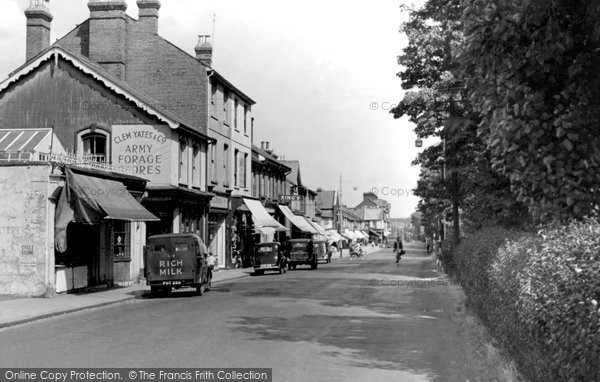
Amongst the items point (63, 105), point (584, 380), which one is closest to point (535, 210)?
point (584, 380)

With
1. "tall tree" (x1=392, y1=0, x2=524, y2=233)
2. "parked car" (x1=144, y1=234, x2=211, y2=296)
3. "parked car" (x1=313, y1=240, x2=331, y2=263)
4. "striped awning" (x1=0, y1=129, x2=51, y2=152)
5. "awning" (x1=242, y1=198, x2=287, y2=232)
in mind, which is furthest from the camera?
"parked car" (x1=313, y1=240, x2=331, y2=263)

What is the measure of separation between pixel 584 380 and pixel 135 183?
75.0 feet

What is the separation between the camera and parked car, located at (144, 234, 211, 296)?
20719 millimetres

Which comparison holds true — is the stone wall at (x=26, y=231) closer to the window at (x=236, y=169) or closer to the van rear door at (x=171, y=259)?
the van rear door at (x=171, y=259)

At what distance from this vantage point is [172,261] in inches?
816

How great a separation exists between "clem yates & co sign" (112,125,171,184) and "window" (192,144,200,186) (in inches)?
145

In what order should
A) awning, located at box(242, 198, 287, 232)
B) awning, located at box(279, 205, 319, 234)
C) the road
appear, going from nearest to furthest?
the road < awning, located at box(242, 198, 287, 232) < awning, located at box(279, 205, 319, 234)

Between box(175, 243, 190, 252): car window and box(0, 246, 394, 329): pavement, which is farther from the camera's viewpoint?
box(175, 243, 190, 252): car window

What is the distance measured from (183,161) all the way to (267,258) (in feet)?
23.5

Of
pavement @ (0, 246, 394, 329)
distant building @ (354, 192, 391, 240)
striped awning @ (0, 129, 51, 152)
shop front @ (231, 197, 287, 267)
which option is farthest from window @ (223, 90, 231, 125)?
distant building @ (354, 192, 391, 240)

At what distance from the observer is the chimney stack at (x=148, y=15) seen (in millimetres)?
35500

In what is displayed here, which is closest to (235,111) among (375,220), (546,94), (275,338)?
(275,338)

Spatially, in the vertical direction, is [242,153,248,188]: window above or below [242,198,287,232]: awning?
above

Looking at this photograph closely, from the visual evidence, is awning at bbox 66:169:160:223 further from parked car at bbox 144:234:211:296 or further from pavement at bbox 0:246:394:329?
pavement at bbox 0:246:394:329
